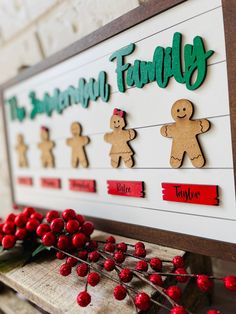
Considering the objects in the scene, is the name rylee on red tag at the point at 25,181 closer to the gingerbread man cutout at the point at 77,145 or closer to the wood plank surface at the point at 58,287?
the gingerbread man cutout at the point at 77,145

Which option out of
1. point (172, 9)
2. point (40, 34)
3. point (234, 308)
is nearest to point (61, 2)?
point (40, 34)

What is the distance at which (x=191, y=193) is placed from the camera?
51cm

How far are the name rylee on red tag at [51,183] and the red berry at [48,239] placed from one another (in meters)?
0.28

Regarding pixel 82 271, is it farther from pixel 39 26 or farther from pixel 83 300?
pixel 39 26

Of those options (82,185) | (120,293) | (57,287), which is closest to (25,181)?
(82,185)

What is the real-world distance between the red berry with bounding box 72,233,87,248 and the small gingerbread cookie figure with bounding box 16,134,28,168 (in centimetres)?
48

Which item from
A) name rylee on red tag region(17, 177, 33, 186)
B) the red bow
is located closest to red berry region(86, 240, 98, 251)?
the red bow

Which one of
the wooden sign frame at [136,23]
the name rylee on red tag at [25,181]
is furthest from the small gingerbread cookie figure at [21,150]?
the wooden sign frame at [136,23]

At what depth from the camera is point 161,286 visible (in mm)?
444

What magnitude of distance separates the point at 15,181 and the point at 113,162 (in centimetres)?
52

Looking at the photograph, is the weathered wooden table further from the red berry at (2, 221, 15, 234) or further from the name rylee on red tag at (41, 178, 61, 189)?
the name rylee on red tag at (41, 178, 61, 189)

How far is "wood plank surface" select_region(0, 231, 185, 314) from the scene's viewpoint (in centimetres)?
43

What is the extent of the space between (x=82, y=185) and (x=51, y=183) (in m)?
0.15

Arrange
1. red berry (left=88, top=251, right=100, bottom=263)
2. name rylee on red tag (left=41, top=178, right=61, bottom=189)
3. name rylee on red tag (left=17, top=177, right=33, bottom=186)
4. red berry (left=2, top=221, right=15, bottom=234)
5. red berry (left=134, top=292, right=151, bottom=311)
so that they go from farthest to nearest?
1. name rylee on red tag (left=17, top=177, right=33, bottom=186)
2. name rylee on red tag (left=41, top=178, right=61, bottom=189)
3. red berry (left=2, top=221, right=15, bottom=234)
4. red berry (left=88, top=251, right=100, bottom=263)
5. red berry (left=134, top=292, right=151, bottom=311)
